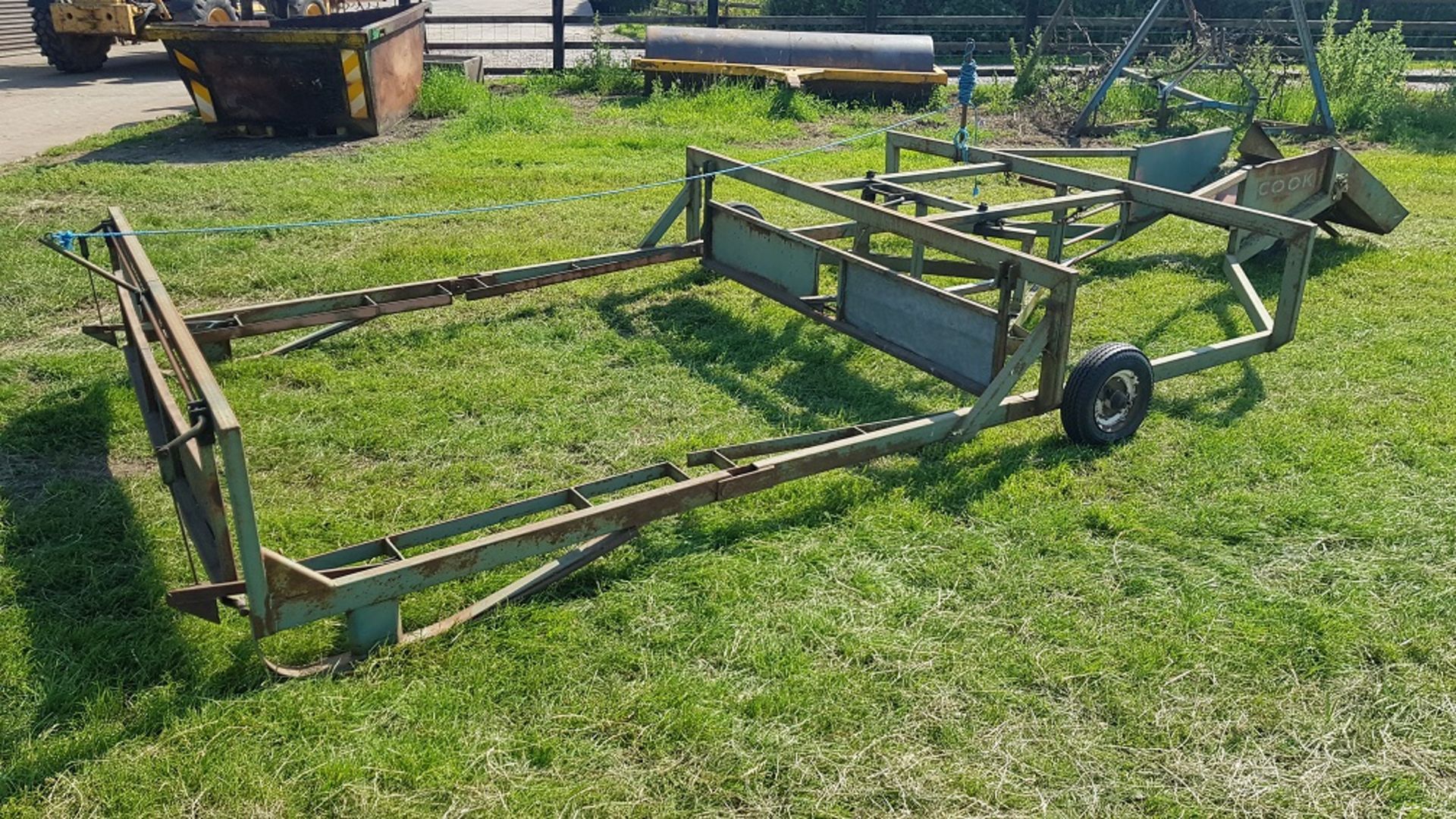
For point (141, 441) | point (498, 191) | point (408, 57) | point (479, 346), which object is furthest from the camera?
point (408, 57)

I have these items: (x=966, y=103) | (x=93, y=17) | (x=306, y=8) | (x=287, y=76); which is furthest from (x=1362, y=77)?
(x=93, y=17)

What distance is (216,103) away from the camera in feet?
41.2

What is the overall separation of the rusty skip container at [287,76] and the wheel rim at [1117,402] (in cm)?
929

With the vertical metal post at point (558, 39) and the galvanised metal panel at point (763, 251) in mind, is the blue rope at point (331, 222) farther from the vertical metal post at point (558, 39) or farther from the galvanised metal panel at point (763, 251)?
the vertical metal post at point (558, 39)

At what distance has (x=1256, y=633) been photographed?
413 centimetres

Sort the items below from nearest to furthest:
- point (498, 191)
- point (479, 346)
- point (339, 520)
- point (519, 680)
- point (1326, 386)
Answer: point (519, 680) → point (339, 520) → point (1326, 386) → point (479, 346) → point (498, 191)

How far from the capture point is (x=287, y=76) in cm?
1232

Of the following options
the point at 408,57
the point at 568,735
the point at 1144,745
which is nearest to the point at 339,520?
the point at 568,735

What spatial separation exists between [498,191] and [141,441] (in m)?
5.30

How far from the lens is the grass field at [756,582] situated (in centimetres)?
347

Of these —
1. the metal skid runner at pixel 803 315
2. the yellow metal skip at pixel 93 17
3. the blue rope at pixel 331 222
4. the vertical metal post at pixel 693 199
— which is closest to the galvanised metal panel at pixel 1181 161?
the metal skid runner at pixel 803 315

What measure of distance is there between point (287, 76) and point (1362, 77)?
13115 millimetres

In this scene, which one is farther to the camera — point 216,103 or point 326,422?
point 216,103

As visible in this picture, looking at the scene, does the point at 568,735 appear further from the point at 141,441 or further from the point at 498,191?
the point at 498,191
